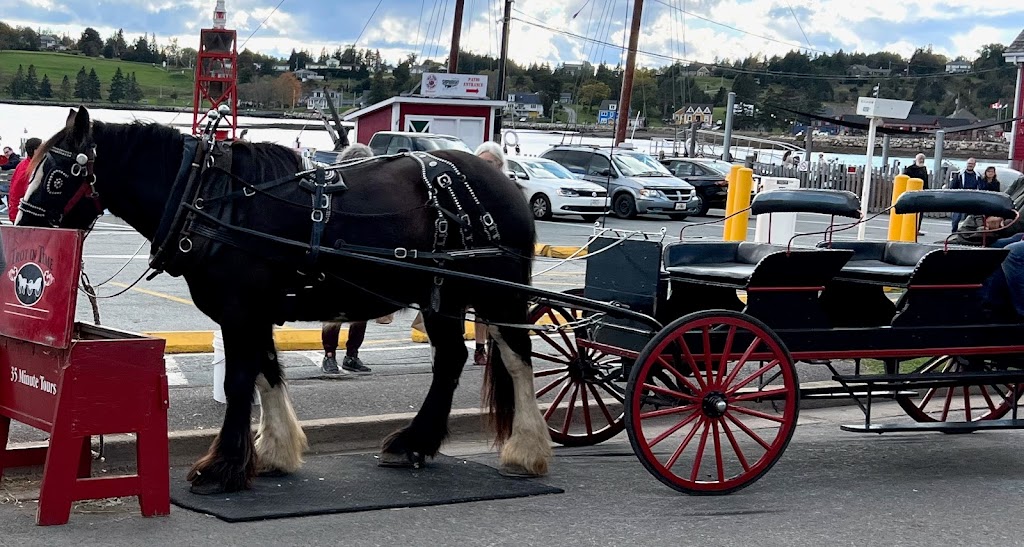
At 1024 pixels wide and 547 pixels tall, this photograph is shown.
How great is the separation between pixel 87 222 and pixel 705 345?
3315 millimetres

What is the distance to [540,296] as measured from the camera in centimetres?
675

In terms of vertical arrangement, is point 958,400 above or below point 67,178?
below

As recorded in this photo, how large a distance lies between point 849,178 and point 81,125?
34.1 m

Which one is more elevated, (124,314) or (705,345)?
(705,345)

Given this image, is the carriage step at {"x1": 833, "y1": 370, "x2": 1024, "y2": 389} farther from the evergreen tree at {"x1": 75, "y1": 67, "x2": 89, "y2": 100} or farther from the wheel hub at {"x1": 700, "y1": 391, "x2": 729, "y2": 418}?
the evergreen tree at {"x1": 75, "y1": 67, "x2": 89, "y2": 100}

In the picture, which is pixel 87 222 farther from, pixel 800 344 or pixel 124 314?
pixel 124 314

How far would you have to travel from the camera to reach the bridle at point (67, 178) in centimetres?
590

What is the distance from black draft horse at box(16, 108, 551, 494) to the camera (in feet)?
19.7

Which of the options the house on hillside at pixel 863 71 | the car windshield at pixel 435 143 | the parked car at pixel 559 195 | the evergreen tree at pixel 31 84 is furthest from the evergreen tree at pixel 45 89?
the house on hillside at pixel 863 71

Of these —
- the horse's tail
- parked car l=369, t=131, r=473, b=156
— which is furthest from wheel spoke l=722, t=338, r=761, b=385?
parked car l=369, t=131, r=473, b=156

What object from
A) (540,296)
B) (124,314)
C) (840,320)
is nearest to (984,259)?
(840,320)

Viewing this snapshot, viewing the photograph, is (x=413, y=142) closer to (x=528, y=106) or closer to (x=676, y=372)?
(x=528, y=106)

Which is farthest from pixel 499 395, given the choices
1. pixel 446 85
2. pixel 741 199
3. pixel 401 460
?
pixel 446 85

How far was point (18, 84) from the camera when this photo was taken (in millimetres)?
15406
